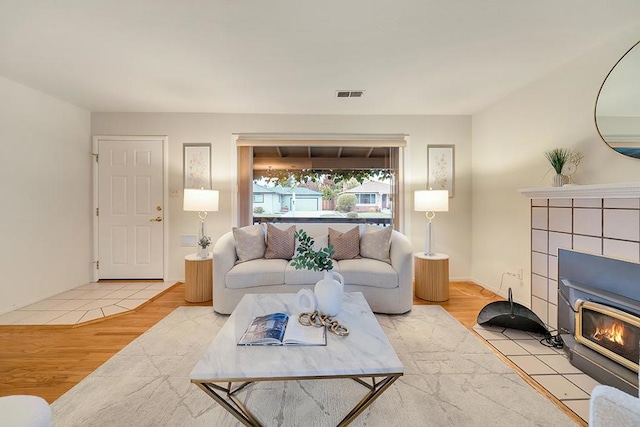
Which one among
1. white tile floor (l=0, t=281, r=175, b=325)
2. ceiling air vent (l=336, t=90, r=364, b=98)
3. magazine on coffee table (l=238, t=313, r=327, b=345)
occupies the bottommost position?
white tile floor (l=0, t=281, r=175, b=325)

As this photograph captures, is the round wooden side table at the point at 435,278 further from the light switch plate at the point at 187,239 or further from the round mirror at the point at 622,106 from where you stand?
the light switch plate at the point at 187,239

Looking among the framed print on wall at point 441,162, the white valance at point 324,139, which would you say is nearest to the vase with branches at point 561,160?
the framed print on wall at point 441,162

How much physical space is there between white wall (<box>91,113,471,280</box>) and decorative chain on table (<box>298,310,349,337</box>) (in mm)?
2503

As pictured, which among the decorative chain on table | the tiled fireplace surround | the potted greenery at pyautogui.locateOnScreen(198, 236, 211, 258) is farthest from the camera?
the potted greenery at pyautogui.locateOnScreen(198, 236, 211, 258)

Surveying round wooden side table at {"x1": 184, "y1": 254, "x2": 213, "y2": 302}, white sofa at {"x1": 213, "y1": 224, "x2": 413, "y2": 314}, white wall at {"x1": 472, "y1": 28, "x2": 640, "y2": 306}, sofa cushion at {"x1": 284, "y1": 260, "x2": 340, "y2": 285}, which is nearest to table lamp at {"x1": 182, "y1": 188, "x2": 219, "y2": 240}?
round wooden side table at {"x1": 184, "y1": 254, "x2": 213, "y2": 302}

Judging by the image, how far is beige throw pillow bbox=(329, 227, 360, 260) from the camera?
122 inches

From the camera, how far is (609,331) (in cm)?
181

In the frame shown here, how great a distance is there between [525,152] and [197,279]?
3761 millimetres

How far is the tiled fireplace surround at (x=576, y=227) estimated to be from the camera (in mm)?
1848

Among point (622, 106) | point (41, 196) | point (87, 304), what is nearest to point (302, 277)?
point (87, 304)

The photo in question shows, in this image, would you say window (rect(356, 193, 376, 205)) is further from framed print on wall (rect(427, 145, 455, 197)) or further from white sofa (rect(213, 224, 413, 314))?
white sofa (rect(213, 224, 413, 314))

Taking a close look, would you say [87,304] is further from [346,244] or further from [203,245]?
[346,244]

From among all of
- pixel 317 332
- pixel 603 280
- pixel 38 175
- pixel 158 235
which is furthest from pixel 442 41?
pixel 38 175

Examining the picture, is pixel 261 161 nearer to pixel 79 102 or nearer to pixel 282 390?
pixel 79 102
